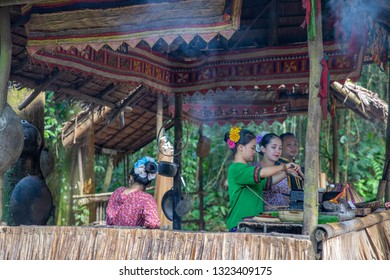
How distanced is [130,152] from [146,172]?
275 inches

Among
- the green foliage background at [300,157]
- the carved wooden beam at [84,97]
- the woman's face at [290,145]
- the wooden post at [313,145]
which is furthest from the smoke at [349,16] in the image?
the green foliage background at [300,157]

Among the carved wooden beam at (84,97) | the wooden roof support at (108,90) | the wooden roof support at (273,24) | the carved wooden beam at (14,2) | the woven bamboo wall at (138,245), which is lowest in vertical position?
the woven bamboo wall at (138,245)

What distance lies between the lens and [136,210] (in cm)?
555

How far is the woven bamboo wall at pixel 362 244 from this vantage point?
477 cm

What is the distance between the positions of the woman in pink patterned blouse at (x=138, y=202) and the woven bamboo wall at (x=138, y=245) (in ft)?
1.79

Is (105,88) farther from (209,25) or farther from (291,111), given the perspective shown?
(209,25)

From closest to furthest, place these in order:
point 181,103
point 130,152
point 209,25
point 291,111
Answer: point 209,25 < point 181,103 < point 291,111 < point 130,152

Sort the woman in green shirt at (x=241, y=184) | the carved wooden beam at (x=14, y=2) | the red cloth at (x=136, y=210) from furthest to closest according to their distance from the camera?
the woman in green shirt at (x=241, y=184)
the red cloth at (x=136, y=210)
the carved wooden beam at (x=14, y=2)

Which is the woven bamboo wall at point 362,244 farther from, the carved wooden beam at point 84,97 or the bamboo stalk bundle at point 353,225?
the carved wooden beam at point 84,97

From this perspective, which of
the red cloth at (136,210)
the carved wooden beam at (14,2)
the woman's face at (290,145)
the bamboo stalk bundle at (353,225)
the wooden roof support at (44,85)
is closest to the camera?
the bamboo stalk bundle at (353,225)

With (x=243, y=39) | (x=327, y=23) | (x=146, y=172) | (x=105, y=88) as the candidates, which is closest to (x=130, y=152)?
(x=105, y=88)

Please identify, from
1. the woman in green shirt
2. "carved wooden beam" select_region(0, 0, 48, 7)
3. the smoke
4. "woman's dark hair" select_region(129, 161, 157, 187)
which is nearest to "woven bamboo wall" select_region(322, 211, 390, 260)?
the woman in green shirt

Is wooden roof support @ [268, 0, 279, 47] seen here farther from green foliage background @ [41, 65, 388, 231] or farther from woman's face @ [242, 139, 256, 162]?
green foliage background @ [41, 65, 388, 231]

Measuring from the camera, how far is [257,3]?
24.8 feet
